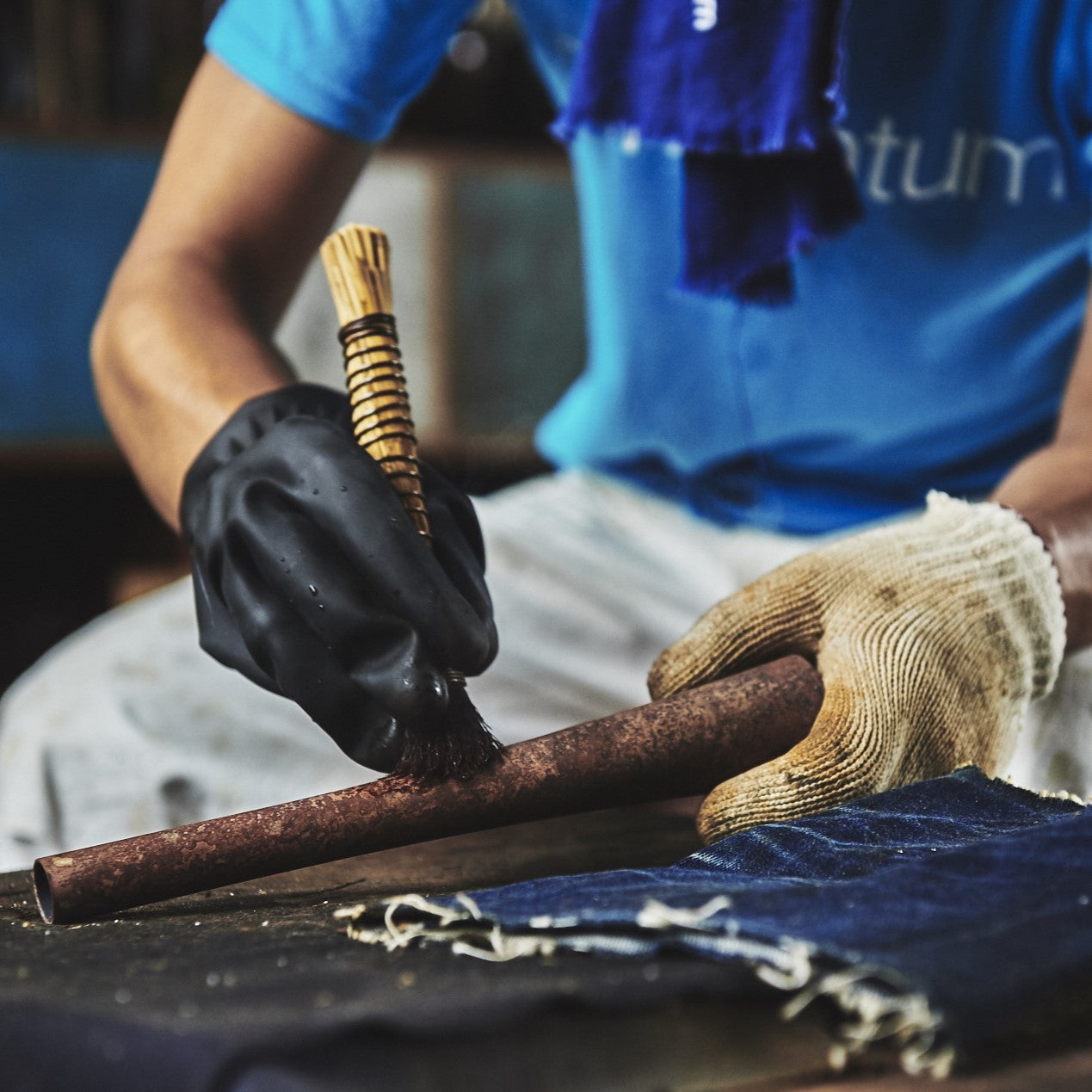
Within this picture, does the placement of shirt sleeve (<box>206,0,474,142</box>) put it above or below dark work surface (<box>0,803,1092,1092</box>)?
above

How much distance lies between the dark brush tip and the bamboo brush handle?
96mm

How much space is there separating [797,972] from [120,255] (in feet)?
7.25

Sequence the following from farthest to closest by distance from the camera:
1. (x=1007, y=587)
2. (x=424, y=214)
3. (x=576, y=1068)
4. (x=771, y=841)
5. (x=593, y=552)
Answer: (x=424, y=214) < (x=593, y=552) < (x=1007, y=587) < (x=771, y=841) < (x=576, y=1068)

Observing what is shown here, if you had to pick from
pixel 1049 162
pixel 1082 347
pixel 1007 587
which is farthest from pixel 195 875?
pixel 1049 162

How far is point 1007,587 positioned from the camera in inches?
28.1

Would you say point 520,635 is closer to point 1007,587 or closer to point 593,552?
point 593,552

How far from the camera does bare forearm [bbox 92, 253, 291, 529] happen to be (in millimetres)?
875

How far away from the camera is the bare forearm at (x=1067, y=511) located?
757mm

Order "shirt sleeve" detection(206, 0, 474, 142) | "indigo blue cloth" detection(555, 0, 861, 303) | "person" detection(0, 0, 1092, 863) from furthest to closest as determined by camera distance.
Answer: "shirt sleeve" detection(206, 0, 474, 142)
"indigo blue cloth" detection(555, 0, 861, 303)
"person" detection(0, 0, 1092, 863)

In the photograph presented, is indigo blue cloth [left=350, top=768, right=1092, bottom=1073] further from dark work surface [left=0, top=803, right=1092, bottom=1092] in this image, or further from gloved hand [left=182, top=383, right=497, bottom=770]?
gloved hand [left=182, top=383, right=497, bottom=770]

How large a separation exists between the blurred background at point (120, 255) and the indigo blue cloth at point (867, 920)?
78.4 inches

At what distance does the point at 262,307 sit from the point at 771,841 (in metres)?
0.66

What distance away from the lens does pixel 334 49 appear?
1036mm

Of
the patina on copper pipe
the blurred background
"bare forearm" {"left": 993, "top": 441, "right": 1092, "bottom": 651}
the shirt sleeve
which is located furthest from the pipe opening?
the blurred background
